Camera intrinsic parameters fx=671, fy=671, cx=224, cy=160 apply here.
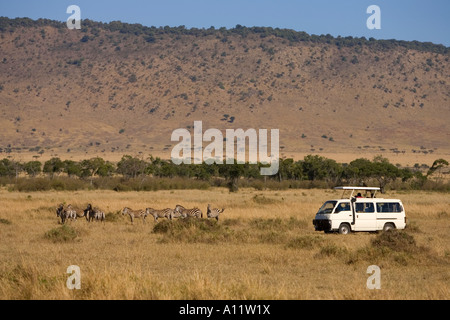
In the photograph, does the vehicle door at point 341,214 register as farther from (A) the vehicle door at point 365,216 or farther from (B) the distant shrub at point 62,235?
(B) the distant shrub at point 62,235

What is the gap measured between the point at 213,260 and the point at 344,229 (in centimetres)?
855

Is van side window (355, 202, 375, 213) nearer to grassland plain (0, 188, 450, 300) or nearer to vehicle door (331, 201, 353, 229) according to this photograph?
vehicle door (331, 201, 353, 229)

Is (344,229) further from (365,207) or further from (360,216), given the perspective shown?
(365,207)

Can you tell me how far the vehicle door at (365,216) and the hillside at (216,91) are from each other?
9629 centimetres

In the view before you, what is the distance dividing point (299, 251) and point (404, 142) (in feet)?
418

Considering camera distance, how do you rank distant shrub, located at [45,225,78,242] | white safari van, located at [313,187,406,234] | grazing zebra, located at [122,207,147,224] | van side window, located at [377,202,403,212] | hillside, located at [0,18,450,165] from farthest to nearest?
hillside, located at [0,18,450,165] → grazing zebra, located at [122,207,147,224] → van side window, located at [377,202,403,212] → white safari van, located at [313,187,406,234] → distant shrub, located at [45,225,78,242]

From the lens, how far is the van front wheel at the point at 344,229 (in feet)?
Result: 83.2

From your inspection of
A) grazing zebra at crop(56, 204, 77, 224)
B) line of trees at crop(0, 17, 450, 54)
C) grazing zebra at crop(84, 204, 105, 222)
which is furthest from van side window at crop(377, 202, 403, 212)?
line of trees at crop(0, 17, 450, 54)

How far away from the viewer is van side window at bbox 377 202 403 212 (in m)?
26.0

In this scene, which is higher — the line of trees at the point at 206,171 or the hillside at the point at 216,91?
the hillside at the point at 216,91

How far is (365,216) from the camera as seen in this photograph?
25.6 meters

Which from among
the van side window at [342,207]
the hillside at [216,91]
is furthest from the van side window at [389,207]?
the hillside at [216,91]

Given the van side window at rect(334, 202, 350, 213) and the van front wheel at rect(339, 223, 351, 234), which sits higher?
the van side window at rect(334, 202, 350, 213)

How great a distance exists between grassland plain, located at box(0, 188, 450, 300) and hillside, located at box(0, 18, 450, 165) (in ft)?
322
